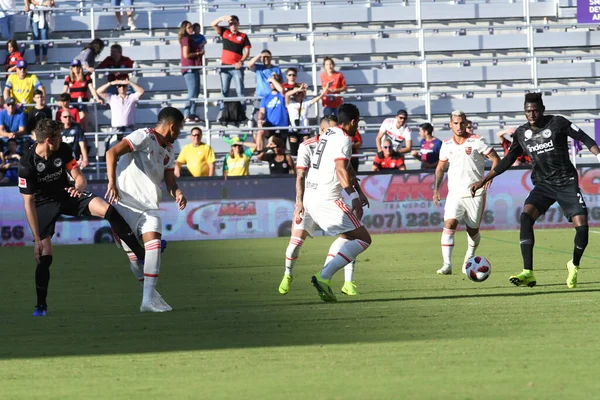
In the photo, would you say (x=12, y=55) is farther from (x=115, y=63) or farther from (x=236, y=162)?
(x=236, y=162)

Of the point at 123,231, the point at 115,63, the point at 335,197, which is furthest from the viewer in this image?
the point at 115,63

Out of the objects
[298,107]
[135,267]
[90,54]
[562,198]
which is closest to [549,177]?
[562,198]

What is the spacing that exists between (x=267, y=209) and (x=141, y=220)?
12.6 meters

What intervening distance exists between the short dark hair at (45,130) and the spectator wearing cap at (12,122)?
13.6m

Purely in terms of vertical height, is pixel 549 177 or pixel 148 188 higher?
pixel 148 188

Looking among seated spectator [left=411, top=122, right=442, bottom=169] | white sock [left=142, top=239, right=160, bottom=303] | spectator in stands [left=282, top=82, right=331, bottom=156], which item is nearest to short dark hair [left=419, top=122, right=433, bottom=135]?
seated spectator [left=411, top=122, right=442, bottom=169]

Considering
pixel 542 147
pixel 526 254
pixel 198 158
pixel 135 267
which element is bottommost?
pixel 526 254

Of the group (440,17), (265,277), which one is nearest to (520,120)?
(440,17)

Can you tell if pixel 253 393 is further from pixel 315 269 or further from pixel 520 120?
pixel 520 120

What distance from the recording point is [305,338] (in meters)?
8.74

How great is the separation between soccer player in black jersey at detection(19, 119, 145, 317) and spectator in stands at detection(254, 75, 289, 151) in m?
14.2

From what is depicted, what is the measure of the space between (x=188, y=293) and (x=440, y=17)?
64.8 ft

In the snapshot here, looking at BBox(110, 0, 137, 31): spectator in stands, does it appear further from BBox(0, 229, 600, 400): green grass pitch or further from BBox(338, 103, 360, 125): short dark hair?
BBox(338, 103, 360, 125): short dark hair

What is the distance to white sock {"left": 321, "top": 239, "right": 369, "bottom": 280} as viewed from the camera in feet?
36.7
